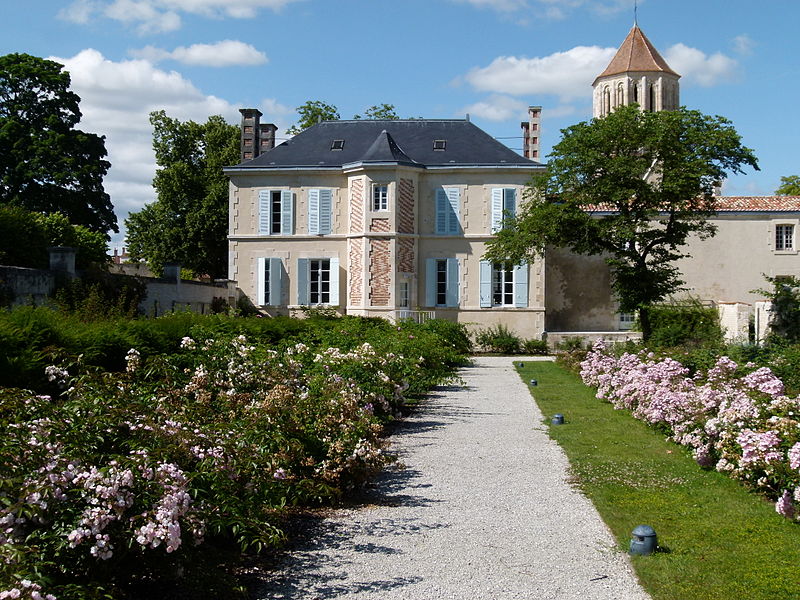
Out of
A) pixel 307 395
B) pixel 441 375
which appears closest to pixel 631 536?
pixel 307 395

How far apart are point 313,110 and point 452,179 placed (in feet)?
46.6

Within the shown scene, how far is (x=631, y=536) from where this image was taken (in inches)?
219

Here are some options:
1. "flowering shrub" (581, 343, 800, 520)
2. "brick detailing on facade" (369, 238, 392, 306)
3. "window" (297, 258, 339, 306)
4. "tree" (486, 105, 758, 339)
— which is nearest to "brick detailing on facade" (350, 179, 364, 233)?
"brick detailing on facade" (369, 238, 392, 306)

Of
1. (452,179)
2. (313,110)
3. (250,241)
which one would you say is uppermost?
(313,110)

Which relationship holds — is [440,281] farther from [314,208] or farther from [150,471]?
[150,471]

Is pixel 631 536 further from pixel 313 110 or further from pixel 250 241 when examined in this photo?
pixel 313 110

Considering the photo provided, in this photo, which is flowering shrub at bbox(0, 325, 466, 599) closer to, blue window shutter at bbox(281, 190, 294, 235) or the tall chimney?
blue window shutter at bbox(281, 190, 294, 235)

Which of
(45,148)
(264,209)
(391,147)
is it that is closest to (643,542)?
(391,147)

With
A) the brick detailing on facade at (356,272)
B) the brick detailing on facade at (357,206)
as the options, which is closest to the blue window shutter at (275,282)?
the brick detailing on facade at (356,272)

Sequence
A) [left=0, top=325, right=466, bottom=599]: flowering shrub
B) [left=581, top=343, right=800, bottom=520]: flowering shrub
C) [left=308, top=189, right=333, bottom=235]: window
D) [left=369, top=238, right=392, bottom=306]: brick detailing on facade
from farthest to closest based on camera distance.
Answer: [left=308, top=189, right=333, bottom=235]: window, [left=369, top=238, right=392, bottom=306]: brick detailing on facade, [left=581, top=343, right=800, bottom=520]: flowering shrub, [left=0, top=325, right=466, bottom=599]: flowering shrub

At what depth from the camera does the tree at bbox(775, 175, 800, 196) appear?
47938 millimetres

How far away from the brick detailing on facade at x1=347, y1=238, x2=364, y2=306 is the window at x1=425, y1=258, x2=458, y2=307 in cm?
239

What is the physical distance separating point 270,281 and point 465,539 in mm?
24473

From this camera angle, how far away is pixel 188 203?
36.9 metres
